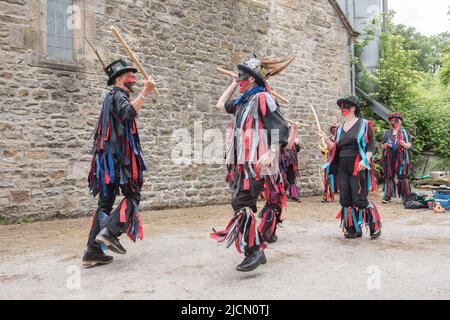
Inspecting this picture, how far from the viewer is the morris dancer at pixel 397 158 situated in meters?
8.83

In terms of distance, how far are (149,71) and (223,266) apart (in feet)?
17.3

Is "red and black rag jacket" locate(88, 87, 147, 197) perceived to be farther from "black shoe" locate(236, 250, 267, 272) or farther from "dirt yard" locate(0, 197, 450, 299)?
"black shoe" locate(236, 250, 267, 272)

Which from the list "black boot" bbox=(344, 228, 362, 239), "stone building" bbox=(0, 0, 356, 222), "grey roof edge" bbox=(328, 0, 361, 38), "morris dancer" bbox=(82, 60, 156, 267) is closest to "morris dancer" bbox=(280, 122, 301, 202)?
"stone building" bbox=(0, 0, 356, 222)

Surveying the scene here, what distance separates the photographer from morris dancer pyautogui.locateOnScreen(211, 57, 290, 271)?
3.66 meters

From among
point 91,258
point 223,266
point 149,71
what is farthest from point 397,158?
point 91,258

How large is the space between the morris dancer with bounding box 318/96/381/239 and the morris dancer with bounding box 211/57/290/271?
5.20ft

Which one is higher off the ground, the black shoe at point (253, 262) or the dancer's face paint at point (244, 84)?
the dancer's face paint at point (244, 84)

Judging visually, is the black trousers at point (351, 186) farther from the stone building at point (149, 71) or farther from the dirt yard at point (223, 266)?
the stone building at point (149, 71)

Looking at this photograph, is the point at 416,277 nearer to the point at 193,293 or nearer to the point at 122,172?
the point at 193,293

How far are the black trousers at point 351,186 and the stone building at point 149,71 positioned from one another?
406 cm

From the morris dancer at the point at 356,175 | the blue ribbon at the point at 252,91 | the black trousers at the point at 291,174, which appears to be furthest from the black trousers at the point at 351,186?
the black trousers at the point at 291,174

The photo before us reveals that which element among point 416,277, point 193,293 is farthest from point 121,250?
point 416,277

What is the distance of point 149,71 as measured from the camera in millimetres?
8125
